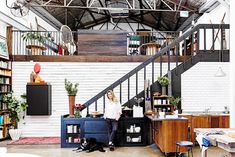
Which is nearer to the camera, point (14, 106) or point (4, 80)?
point (14, 106)

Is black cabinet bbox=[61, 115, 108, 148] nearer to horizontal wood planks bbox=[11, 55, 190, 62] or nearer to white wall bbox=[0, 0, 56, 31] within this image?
horizontal wood planks bbox=[11, 55, 190, 62]

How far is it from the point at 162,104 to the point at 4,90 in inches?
199

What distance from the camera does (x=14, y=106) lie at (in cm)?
885

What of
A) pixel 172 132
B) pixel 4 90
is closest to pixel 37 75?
pixel 4 90

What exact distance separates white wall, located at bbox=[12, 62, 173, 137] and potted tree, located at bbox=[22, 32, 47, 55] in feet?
1.73

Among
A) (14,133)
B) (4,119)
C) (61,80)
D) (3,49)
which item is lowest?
(14,133)

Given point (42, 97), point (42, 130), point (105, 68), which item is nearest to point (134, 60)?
point (105, 68)

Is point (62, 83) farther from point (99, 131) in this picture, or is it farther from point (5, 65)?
point (99, 131)

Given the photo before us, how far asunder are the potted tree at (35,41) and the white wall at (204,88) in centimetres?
500

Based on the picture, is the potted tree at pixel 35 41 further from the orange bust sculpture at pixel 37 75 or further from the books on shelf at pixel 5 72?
the books on shelf at pixel 5 72

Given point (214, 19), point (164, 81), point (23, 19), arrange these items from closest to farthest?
point (164, 81) < point (214, 19) < point (23, 19)

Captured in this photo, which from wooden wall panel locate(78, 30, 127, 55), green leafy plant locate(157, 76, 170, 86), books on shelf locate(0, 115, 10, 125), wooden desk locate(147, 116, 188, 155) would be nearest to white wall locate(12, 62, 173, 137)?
wooden wall panel locate(78, 30, 127, 55)

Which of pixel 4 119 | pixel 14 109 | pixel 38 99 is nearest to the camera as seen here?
pixel 4 119

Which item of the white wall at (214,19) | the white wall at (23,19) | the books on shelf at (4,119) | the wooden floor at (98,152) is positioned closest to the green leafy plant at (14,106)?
the books on shelf at (4,119)
